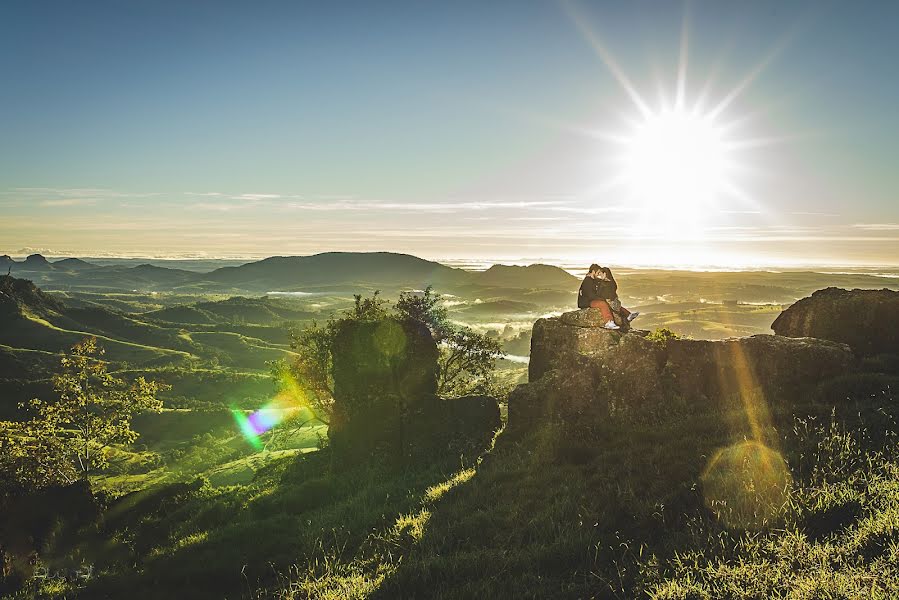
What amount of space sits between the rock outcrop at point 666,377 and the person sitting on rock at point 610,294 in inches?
163

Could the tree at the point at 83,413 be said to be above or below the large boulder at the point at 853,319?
below

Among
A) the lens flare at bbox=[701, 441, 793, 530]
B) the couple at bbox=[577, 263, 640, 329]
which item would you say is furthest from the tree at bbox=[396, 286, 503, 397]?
the lens flare at bbox=[701, 441, 793, 530]

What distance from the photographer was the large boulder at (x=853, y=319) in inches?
704

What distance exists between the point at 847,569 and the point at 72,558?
19.1 metres

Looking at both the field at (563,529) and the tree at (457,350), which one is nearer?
the field at (563,529)

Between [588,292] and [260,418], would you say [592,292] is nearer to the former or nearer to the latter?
[588,292]

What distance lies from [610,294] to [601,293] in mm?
538

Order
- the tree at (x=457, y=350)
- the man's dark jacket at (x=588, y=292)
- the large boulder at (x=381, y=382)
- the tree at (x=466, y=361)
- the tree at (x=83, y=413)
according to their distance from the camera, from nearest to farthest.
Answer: the large boulder at (x=381, y=382)
the man's dark jacket at (x=588, y=292)
the tree at (x=83, y=413)
the tree at (x=466, y=361)
the tree at (x=457, y=350)

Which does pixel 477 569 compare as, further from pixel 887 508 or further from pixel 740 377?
pixel 740 377

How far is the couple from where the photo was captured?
2444cm

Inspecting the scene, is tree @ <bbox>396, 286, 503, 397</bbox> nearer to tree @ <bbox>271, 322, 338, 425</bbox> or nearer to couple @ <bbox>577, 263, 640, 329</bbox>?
tree @ <bbox>271, 322, 338, 425</bbox>

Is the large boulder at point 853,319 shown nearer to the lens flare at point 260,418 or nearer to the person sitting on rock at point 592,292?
the person sitting on rock at point 592,292

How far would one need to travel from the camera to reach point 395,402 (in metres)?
24.5

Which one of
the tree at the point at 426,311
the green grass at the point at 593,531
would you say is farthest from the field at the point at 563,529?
the tree at the point at 426,311
